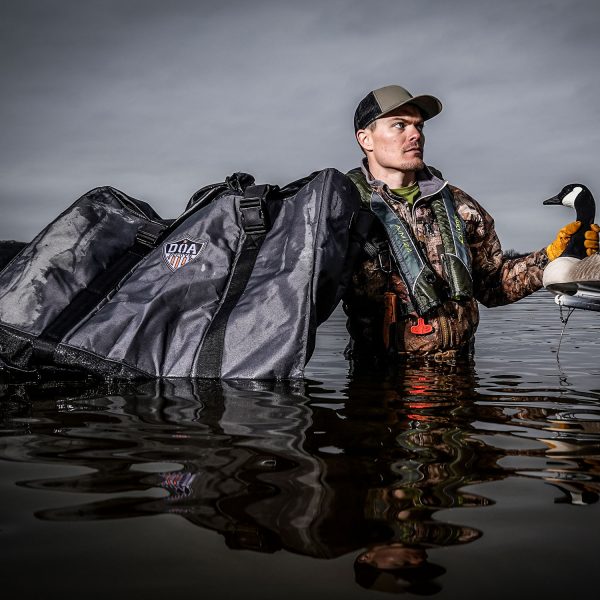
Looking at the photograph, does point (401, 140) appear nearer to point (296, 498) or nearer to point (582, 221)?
point (582, 221)

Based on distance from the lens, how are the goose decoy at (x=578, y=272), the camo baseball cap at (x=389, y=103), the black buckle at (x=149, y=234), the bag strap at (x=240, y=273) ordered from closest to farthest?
the bag strap at (x=240, y=273), the black buckle at (x=149, y=234), the goose decoy at (x=578, y=272), the camo baseball cap at (x=389, y=103)

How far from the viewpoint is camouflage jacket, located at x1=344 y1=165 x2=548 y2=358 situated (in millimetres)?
4637

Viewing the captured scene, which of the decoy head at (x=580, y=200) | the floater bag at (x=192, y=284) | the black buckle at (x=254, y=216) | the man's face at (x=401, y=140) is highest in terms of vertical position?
the man's face at (x=401, y=140)

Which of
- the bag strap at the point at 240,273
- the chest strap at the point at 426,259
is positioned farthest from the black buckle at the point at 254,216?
the chest strap at the point at 426,259

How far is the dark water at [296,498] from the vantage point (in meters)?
0.97

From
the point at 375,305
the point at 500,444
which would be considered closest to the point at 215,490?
the point at 500,444

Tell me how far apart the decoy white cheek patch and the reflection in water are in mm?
2670

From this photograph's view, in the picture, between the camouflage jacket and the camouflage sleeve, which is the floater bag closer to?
the camouflage jacket

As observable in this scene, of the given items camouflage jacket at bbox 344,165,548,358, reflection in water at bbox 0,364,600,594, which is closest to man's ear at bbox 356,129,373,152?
camouflage jacket at bbox 344,165,548,358

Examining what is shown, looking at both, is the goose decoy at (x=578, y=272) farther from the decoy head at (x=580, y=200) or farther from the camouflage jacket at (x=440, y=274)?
the camouflage jacket at (x=440, y=274)

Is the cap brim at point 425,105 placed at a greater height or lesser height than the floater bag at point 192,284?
greater

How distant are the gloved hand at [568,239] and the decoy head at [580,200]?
123 millimetres

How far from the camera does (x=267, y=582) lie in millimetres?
955

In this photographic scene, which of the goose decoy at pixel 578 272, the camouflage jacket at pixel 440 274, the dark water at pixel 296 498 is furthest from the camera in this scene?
the camouflage jacket at pixel 440 274
